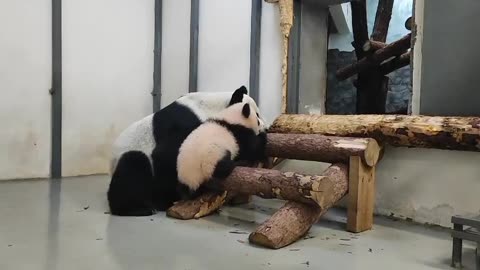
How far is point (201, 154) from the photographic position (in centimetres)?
282

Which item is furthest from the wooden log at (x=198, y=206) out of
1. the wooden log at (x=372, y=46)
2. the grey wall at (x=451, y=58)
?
the wooden log at (x=372, y=46)

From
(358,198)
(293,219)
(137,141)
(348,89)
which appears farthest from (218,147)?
(348,89)

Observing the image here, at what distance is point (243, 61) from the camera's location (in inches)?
164

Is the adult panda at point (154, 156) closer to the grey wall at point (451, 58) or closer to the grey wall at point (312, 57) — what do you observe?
the grey wall at point (312, 57)

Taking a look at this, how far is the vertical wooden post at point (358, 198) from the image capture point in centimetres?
260

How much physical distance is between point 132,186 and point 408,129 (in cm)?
184

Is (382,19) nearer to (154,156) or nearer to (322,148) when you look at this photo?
(322,148)

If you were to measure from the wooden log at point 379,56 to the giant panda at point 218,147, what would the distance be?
7.99 feet

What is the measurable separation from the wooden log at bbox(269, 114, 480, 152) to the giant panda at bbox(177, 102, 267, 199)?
1.68ft

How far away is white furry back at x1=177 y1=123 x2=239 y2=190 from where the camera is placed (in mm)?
2820

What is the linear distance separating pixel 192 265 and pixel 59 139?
3039mm

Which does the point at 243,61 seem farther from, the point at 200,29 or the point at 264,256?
the point at 264,256

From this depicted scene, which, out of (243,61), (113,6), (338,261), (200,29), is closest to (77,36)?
(113,6)

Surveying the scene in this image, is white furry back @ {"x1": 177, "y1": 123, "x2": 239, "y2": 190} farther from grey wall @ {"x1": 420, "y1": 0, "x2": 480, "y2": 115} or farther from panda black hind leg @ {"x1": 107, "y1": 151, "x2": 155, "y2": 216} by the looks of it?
grey wall @ {"x1": 420, "y1": 0, "x2": 480, "y2": 115}
